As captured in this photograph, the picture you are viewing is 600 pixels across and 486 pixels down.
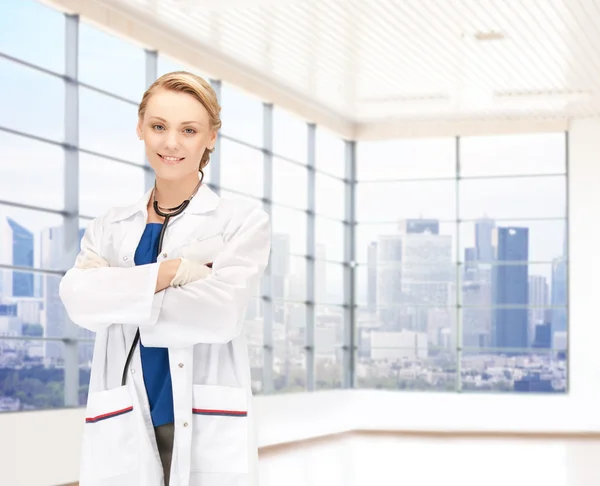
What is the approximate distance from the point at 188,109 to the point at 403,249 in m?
14.8

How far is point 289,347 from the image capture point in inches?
596

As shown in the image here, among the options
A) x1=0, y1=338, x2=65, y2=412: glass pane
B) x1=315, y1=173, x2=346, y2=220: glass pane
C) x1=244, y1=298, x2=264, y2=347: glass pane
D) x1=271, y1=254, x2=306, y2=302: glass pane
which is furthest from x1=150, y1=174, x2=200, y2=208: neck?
x1=315, y1=173, x2=346, y2=220: glass pane

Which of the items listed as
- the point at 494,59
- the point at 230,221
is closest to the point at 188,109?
the point at 230,221

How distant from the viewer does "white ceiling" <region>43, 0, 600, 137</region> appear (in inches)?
413

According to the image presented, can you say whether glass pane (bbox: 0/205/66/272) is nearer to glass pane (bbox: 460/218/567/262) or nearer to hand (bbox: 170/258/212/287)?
hand (bbox: 170/258/212/287)

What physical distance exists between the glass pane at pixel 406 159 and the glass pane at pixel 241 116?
11.2ft

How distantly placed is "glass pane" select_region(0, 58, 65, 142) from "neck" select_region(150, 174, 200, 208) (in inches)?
294

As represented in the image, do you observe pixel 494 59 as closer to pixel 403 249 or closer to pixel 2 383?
pixel 403 249

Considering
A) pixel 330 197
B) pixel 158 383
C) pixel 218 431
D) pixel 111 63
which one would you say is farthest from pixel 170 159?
pixel 330 197

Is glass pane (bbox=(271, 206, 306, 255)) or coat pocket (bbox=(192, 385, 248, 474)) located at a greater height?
glass pane (bbox=(271, 206, 306, 255))

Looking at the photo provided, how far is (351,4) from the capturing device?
1028 cm

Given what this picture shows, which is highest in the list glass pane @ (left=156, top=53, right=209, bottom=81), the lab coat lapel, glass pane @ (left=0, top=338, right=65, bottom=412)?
glass pane @ (left=156, top=53, right=209, bottom=81)

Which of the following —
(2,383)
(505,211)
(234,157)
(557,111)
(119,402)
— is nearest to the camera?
(119,402)

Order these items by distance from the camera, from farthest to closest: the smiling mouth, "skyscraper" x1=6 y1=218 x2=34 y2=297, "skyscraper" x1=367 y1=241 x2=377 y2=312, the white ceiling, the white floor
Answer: "skyscraper" x1=367 y1=241 x2=377 y2=312 < the white ceiling < the white floor < "skyscraper" x1=6 y1=218 x2=34 y2=297 < the smiling mouth
